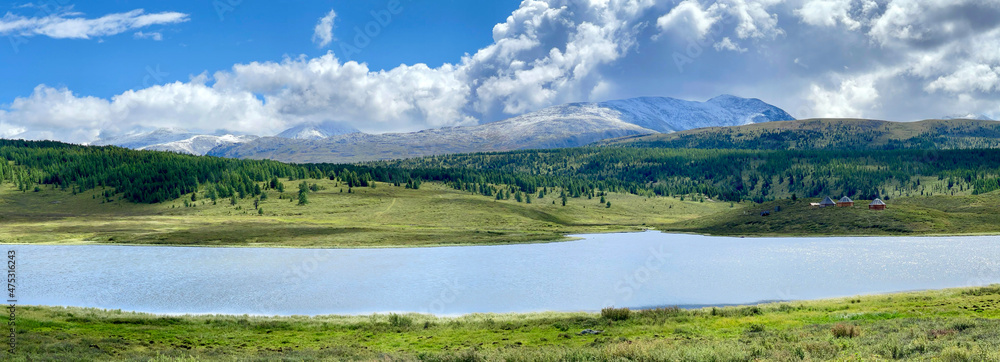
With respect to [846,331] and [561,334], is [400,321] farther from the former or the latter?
[846,331]

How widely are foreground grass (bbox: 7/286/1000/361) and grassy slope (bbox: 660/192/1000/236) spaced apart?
11188 cm

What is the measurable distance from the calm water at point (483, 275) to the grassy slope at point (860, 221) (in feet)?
67.5

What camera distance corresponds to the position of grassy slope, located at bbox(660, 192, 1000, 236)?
156125mm

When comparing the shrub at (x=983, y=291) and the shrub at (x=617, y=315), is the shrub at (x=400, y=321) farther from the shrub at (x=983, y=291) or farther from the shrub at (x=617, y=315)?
the shrub at (x=983, y=291)

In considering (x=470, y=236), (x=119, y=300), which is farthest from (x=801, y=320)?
(x=470, y=236)

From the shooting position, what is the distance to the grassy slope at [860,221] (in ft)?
512

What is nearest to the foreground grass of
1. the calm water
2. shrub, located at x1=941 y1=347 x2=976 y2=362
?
shrub, located at x1=941 y1=347 x2=976 y2=362

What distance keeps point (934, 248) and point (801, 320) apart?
94.0 meters

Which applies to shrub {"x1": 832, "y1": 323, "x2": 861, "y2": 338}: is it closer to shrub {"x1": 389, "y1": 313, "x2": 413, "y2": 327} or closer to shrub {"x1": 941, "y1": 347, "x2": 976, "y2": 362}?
shrub {"x1": 941, "y1": 347, "x2": 976, "y2": 362}

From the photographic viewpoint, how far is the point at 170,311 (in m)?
60.2

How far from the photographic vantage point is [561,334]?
40438mm

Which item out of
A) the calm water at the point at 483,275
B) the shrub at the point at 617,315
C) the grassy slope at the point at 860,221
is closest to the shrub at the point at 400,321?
the calm water at the point at 483,275

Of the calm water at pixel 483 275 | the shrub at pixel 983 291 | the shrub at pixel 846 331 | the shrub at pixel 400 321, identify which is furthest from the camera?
the calm water at pixel 483 275

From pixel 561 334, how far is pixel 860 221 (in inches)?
5955
